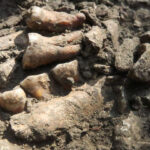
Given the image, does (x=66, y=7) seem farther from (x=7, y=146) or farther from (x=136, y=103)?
(x=7, y=146)

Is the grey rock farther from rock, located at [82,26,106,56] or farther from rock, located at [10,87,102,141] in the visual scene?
rock, located at [10,87,102,141]

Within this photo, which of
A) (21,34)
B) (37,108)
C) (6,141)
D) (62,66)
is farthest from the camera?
(21,34)

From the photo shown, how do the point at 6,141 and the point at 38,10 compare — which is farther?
the point at 38,10

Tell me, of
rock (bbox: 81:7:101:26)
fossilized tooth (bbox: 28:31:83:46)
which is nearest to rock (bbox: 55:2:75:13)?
rock (bbox: 81:7:101:26)

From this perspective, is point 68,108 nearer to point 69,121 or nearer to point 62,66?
point 69,121

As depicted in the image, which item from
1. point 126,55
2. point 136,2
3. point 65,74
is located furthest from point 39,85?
point 136,2

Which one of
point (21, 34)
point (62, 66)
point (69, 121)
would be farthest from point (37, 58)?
point (69, 121)

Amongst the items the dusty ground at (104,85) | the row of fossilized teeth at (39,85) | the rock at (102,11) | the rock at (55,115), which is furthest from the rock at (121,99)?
the rock at (102,11)
